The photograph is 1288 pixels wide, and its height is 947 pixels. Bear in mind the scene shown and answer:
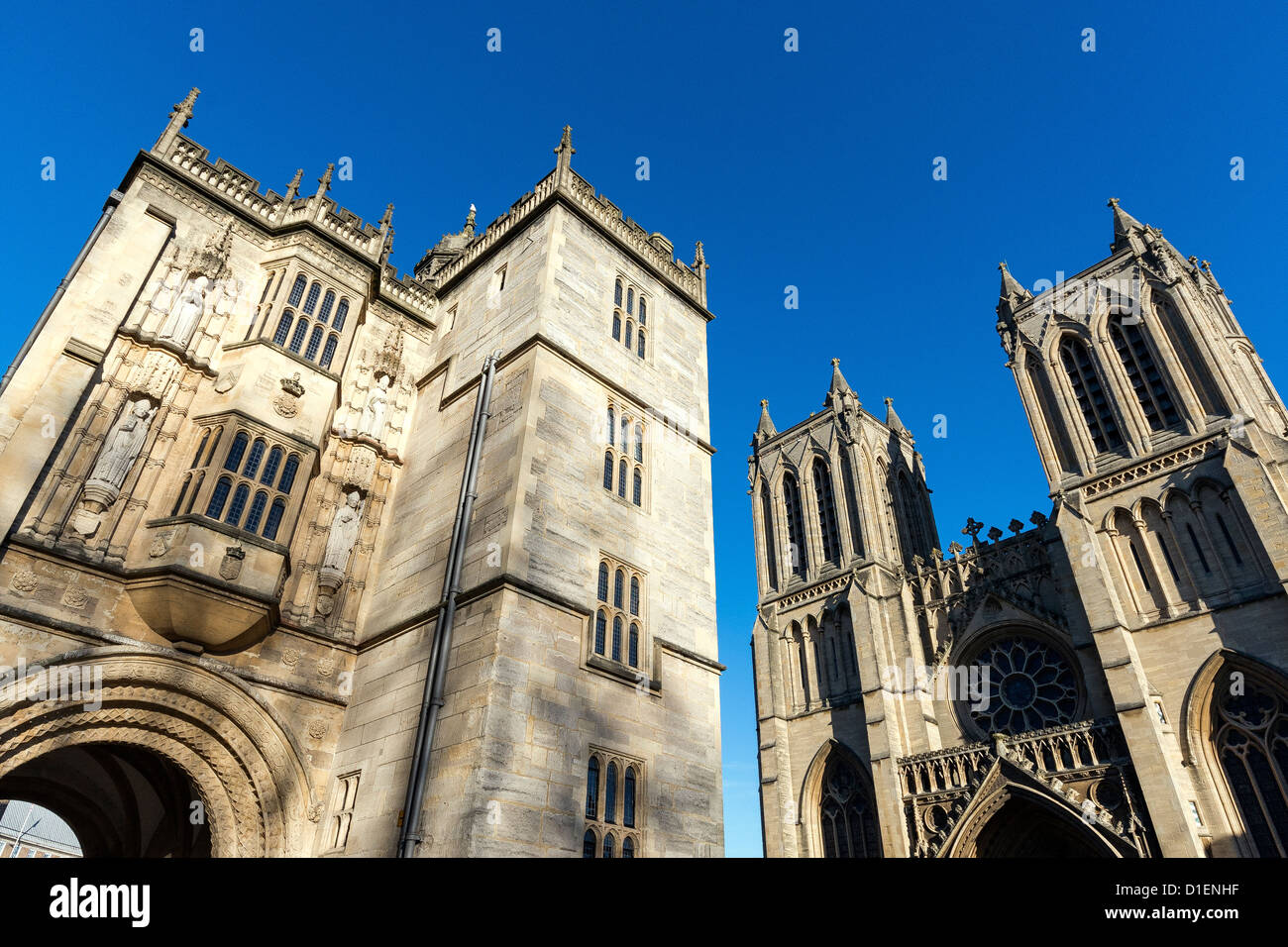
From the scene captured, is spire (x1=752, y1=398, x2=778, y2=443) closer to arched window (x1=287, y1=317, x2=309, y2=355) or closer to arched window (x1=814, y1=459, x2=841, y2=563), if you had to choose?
arched window (x1=814, y1=459, x2=841, y2=563)

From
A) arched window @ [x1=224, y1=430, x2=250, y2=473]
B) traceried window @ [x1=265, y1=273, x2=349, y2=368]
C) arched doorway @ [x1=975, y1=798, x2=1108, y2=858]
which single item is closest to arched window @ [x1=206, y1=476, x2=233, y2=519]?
arched window @ [x1=224, y1=430, x2=250, y2=473]

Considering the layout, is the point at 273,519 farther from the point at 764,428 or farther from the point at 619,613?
the point at 764,428

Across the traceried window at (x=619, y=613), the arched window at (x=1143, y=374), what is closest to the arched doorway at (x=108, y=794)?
the traceried window at (x=619, y=613)

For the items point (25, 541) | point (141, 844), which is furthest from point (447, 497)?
point (141, 844)

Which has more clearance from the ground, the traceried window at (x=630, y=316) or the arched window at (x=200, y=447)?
the traceried window at (x=630, y=316)

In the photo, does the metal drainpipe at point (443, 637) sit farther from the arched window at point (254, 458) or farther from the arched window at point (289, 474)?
the arched window at point (254, 458)

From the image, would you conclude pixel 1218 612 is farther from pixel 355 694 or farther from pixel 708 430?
pixel 355 694

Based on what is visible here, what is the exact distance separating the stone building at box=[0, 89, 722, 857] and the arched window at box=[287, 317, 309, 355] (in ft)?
0.17

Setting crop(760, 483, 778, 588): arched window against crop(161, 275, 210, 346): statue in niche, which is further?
crop(760, 483, 778, 588): arched window

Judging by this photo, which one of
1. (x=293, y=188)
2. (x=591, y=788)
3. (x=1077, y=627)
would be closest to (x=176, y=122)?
(x=293, y=188)

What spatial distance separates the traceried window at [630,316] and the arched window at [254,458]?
759 cm

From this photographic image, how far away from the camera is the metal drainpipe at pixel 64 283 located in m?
11.3

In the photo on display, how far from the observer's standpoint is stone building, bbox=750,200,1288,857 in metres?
24.9
